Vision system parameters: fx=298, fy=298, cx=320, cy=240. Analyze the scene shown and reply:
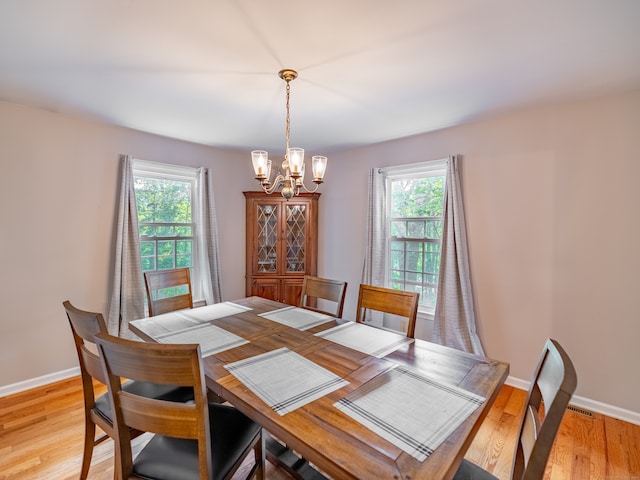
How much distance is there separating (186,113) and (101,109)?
2.25 ft

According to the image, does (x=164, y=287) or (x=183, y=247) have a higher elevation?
(x=183, y=247)

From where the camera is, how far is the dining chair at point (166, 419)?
938mm

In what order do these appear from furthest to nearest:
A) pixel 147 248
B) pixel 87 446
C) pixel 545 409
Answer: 1. pixel 147 248
2. pixel 87 446
3. pixel 545 409

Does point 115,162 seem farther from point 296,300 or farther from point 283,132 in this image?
point 296,300

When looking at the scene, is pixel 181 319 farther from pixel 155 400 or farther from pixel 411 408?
pixel 411 408

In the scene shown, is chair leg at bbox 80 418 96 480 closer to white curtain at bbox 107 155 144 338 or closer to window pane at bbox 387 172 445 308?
white curtain at bbox 107 155 144 338

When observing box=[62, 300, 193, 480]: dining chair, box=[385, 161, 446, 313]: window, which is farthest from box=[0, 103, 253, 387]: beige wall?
box=[385, 161, 446, 313]: window

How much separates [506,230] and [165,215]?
3.57m

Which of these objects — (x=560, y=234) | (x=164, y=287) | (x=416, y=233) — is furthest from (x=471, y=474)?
(x=416, y=233)

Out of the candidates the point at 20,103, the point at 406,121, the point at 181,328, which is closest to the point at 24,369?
the point at 181,328

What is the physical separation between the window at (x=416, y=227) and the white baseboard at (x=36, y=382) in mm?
3340

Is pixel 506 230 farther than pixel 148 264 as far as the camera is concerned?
No

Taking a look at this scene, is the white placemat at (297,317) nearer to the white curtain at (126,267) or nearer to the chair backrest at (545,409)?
the chair backrest at (545,409)

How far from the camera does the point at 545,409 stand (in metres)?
0.85
